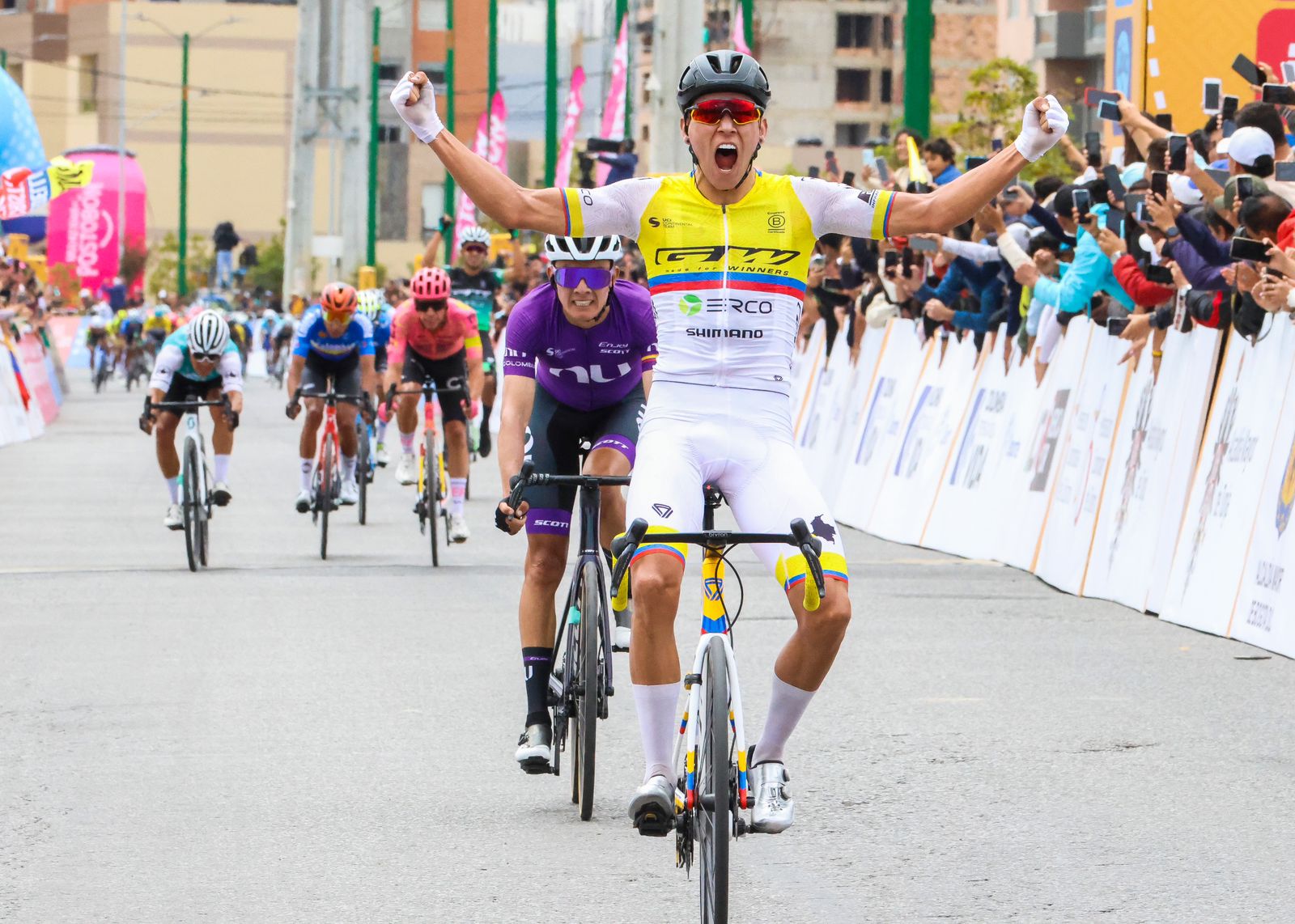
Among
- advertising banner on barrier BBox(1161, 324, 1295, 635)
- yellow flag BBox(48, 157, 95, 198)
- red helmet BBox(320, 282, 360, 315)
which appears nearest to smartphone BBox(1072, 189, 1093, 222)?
advertising banner on barrier BBox(1161, 324, 1295, 635)

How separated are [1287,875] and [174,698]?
5118 millimetres

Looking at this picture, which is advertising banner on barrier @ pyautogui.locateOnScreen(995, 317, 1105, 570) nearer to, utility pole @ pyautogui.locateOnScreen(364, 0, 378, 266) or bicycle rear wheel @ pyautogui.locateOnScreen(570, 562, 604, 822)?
bicycle rear wheel @ pyautogui.locateOnScreen(570, 562, 604, 822)

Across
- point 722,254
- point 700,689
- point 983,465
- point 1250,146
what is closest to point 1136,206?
point 1250,146

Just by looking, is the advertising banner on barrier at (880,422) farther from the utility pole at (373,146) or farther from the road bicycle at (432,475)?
the utility pole at (373,146)

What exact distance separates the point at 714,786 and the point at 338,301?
12.4 m

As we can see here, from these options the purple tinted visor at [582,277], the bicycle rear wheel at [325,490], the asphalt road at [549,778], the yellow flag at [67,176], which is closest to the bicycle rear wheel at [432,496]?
the bicycle rear wheel at [325,490]

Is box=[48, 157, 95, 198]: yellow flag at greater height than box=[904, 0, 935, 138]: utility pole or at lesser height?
lesser

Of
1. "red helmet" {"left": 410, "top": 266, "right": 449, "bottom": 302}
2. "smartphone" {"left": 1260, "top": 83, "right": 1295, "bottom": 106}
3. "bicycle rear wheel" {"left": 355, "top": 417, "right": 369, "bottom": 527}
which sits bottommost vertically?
"bicycle rear wheel" {"left": 355, "top": 417, "right": 369, "bottom": 527}

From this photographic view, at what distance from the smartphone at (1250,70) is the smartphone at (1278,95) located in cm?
57

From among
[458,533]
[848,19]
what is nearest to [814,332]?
[458,533]

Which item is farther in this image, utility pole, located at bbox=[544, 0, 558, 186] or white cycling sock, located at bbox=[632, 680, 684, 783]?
utility pole, located at bbox=[544, 0, 558, 186]

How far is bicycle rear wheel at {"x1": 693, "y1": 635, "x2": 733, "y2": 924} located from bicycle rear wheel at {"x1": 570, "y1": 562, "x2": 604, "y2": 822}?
65.0 inches

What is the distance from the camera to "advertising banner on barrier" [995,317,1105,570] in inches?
615

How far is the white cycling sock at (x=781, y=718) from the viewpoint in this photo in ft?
21.8
